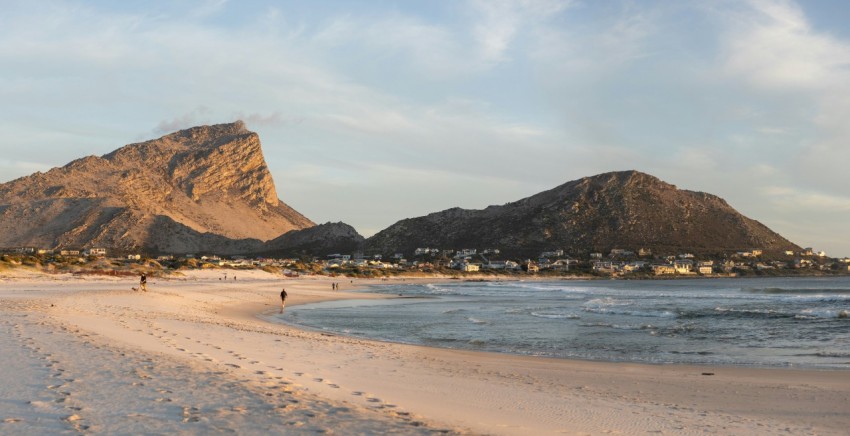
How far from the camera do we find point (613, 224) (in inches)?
6570

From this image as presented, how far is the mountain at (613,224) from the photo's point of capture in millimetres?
167000

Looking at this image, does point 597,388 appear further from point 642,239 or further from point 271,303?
point 642,239

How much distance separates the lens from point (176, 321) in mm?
24719

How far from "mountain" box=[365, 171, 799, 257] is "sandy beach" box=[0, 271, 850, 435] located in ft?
500

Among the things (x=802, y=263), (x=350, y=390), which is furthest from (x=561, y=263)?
(x=350, y=390)

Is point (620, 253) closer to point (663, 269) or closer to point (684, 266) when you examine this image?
point (663, 269)

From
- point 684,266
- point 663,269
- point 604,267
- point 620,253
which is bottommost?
point 663,269

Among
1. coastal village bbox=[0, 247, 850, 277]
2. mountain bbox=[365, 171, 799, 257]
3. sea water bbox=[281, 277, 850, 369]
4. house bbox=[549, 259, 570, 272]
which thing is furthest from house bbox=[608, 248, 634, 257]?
sea water bbox=[281, 277, 850, 369]

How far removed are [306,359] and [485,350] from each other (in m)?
8.45

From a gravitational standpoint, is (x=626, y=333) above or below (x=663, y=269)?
below

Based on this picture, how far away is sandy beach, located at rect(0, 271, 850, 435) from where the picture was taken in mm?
8547

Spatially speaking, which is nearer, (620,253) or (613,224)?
(620,253)

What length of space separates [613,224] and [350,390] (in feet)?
536

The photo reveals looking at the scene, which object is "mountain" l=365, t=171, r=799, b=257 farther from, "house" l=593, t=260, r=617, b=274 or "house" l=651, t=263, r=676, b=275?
"house" l=651, t=263, r=676, b=275
